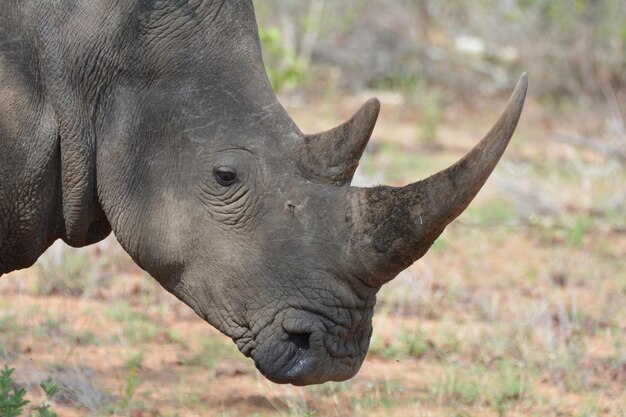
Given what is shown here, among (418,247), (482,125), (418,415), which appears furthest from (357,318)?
(482,125)

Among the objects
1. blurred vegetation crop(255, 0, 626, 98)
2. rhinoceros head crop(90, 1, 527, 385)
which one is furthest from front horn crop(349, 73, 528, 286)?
blurred vegetation crop(255, 0, 626, 98)

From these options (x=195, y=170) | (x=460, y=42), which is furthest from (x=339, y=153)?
(x=460, y=42)

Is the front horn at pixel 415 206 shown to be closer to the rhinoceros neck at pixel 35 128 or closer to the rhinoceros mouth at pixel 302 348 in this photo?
the rhinoceros mouth at pixel 302 348

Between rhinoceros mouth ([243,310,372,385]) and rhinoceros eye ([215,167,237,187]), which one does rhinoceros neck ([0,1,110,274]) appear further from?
rhinoceros mouth ([243,310,372,385])

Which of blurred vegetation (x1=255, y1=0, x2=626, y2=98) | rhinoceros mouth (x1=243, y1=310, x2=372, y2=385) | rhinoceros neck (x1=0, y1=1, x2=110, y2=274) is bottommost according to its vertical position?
rhinoceros mouth (x1=243, y1=310, x2=372, y2=385)

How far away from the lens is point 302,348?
4531 millimetres

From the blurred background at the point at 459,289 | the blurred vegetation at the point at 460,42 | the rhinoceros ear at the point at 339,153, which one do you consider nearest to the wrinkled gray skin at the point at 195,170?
the rhinoceros ear at the point at 339,153

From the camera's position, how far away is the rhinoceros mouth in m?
4.48

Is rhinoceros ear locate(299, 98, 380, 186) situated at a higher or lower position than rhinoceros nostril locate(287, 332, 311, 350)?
higher

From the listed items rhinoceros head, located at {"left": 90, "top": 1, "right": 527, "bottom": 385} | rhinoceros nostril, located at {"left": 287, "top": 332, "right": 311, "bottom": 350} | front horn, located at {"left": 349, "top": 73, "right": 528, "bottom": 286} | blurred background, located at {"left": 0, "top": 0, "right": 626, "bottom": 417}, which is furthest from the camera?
blurred background, located at {"left": 0, "top": 0, "right": 626, "bottom": 417}

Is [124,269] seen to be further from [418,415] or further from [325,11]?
[325,11]

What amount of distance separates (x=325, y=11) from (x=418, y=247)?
12876 millimetres

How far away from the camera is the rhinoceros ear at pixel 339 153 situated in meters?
4.48

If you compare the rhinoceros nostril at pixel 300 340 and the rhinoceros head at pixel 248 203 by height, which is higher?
the rhinoceros head at pixel 248 203
